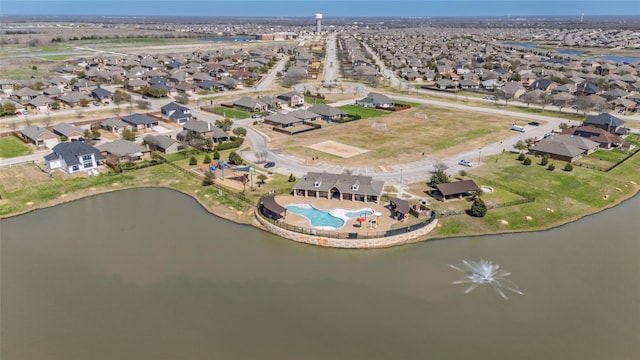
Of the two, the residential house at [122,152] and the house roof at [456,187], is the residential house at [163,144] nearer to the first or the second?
the residential house at [122,152]

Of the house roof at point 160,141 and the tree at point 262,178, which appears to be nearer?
the tree at point 262,178

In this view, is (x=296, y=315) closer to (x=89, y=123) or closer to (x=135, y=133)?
(x=135, y=133)

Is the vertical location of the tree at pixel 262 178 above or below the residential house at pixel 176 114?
below

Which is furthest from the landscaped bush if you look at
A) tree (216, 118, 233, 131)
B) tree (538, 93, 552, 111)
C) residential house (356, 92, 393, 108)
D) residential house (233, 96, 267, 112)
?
tree (538, 93, 552, 111)

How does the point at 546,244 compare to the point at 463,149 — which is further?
the point at 463,149

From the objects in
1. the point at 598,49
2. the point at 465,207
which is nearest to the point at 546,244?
the point at 465,207

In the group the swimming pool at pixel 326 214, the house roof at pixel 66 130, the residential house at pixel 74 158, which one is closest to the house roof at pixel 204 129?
the residential house at pixel 74 158

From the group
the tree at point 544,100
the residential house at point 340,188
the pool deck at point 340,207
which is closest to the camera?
the pool deck at point 340,207
